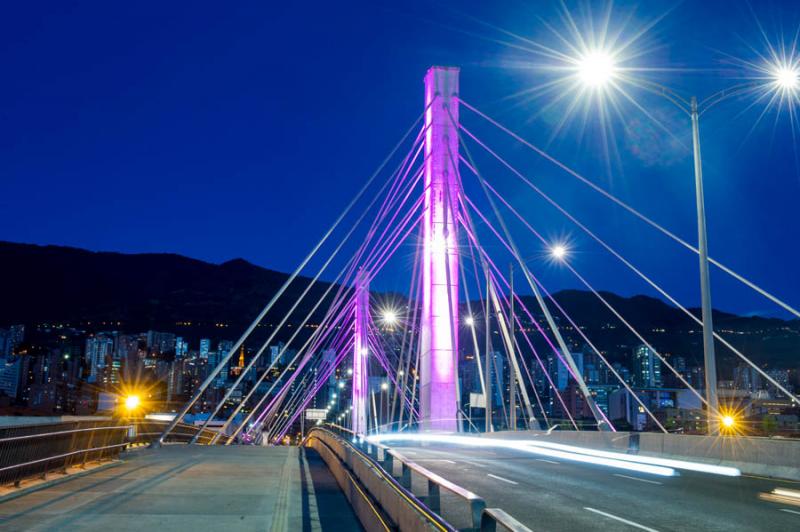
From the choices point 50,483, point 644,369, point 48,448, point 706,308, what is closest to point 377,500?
point 50,483

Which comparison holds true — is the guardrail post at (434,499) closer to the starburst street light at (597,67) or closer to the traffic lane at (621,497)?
the traffic lane at (621,497)

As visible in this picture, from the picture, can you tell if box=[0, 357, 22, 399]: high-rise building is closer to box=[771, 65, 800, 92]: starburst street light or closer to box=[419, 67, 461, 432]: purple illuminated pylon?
box=[419, 67, 461, 432]: purple illuminated pylon

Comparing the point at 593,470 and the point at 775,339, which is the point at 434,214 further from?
the point at 775,339

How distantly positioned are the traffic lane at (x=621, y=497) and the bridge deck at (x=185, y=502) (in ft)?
9.12

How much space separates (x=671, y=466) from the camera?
19.4 metres

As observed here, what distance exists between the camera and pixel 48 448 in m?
15.3

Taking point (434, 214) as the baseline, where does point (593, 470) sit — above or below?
below

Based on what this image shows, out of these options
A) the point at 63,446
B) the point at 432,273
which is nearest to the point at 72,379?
the point at 432,273

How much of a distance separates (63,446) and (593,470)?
12.0 m

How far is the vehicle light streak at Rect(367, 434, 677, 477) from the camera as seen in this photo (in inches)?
722

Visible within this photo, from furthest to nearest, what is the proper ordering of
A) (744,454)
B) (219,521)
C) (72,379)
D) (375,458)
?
(72,379)
(744,454)
(375,458)
(219,521)

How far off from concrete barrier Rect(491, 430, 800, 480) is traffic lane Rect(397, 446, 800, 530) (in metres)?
0.61

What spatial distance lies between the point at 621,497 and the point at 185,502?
7185 millimetres

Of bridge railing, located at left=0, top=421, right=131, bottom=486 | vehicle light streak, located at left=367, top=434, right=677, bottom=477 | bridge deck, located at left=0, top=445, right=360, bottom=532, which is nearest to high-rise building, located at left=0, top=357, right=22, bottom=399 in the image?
vehicle light streak, located at left=367, top=434, right=677, bottom=477
